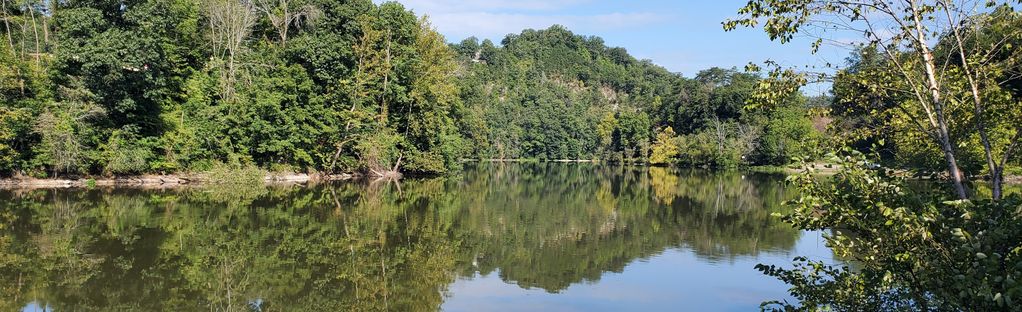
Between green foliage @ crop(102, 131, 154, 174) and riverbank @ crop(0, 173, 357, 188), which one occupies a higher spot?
green foliage @ crop(102, 131, 154, 174)

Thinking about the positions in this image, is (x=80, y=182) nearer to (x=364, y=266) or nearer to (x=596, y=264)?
(x=364, y=266)

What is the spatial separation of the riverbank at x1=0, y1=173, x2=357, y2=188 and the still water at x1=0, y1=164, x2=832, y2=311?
3.26 meters

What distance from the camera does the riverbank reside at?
107ft

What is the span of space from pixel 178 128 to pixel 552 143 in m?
86.2

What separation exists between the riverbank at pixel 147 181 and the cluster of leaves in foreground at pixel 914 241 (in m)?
34.9

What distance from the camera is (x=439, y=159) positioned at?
159ft

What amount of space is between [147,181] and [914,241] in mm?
37800

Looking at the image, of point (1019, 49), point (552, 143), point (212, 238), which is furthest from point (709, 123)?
point (1019, 49)

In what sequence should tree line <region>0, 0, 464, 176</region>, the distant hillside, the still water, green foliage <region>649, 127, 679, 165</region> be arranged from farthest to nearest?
the distant hillside, green foliage <region>649, 127, 679, 165</region>, tree line <region>0, 0, 464, 176</region>, the still water

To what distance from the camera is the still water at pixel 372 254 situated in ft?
39.5

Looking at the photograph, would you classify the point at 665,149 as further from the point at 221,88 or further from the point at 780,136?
the point at 221,88

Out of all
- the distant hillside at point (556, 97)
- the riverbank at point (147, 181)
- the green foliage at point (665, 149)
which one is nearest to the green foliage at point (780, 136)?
the green foliage at point (665, 149)

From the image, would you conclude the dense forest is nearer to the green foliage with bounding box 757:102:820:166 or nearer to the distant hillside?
the distant hillside

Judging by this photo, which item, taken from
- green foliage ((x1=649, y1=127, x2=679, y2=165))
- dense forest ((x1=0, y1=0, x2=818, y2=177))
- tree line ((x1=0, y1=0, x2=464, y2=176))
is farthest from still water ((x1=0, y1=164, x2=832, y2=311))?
green foliage ((x1=649, y1=127, x2=679, y2=165))
